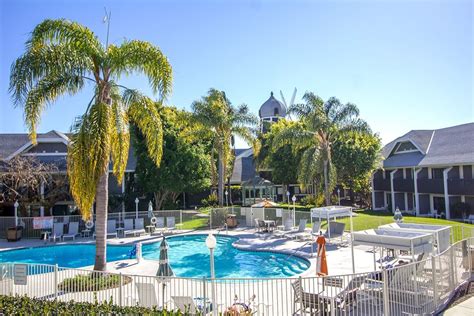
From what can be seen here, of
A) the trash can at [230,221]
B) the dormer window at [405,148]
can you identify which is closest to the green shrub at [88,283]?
the trash can at [230,221]

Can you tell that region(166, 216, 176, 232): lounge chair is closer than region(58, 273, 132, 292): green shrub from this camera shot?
No

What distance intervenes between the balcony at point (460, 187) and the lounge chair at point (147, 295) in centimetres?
2559

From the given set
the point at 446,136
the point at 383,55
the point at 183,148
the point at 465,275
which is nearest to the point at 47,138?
the point at 183,148

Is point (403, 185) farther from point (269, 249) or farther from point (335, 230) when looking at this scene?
point (269, 249)

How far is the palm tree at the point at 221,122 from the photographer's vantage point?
28.1 metres

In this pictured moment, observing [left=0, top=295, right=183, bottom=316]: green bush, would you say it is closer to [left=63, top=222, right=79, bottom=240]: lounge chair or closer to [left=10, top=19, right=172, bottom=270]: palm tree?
[left=10, top=19, right=172, bottom=270]: palm tree

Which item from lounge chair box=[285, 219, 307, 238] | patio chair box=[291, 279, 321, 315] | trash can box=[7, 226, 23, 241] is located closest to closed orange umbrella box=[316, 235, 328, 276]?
patio chair box=[291, 279, 321, 315]

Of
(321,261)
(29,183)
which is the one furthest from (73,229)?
(321,261)

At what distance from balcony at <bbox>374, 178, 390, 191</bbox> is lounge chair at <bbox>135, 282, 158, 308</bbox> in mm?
30873

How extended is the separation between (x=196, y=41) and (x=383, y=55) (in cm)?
885

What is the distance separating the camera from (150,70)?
40.2 ft

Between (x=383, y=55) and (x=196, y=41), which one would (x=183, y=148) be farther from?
(x=383, y=55)

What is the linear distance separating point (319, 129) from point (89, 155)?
18289 mm

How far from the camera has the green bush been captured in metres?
7.37
